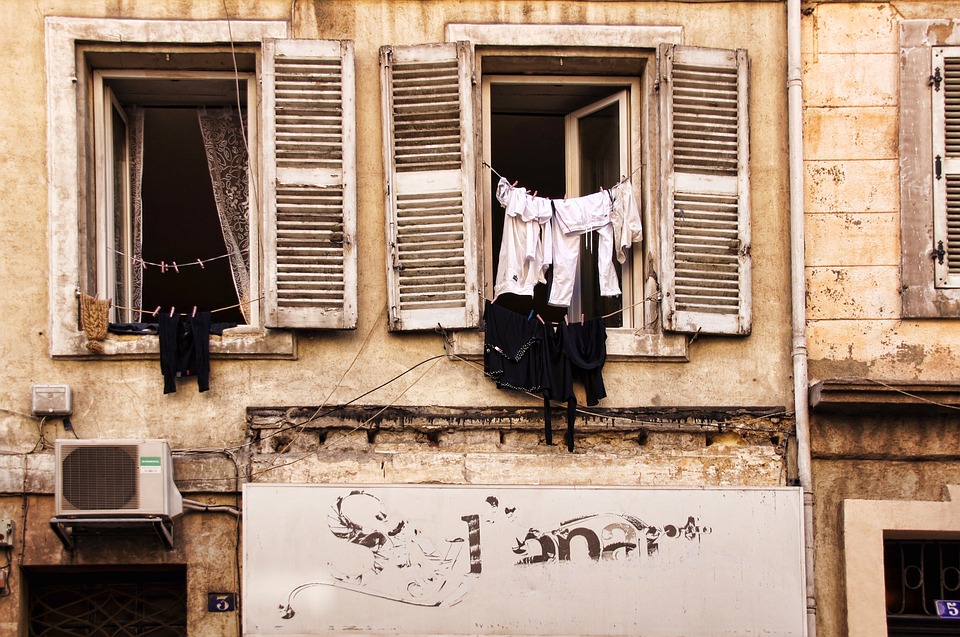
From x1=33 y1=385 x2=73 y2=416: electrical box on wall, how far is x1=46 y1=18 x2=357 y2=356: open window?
25cm

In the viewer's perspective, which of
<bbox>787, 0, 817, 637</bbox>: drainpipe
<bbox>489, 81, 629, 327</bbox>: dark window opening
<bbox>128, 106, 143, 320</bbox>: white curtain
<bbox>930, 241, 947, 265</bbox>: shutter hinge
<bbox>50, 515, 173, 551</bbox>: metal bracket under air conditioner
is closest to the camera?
<bbox>50, 515, 173, 551</bbox>: metal bracket under air conditioner

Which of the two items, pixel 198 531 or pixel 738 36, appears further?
pixel 738 36

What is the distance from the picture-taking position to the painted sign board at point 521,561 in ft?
26.1

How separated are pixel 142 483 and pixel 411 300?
6.36 feet

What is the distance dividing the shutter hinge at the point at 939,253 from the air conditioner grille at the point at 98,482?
198 inches

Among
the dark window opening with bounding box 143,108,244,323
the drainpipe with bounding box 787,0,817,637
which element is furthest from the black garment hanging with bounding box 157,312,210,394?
the drainpipe with bounding box 787,0,817,637

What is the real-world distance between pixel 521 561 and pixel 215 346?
2.25 metres

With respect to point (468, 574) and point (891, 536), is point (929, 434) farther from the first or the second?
point (468, 574)

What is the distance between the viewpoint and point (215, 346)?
8273 mm

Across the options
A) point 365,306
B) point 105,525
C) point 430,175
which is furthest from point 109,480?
point 430,175

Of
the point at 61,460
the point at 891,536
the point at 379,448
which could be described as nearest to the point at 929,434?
the point at 891,536

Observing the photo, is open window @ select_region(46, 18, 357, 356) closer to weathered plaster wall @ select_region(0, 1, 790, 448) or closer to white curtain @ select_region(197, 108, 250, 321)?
white curtain @ select_region(197, 108, 250, 321)

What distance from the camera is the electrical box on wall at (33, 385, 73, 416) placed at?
8109mm

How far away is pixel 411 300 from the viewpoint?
27.6ft
